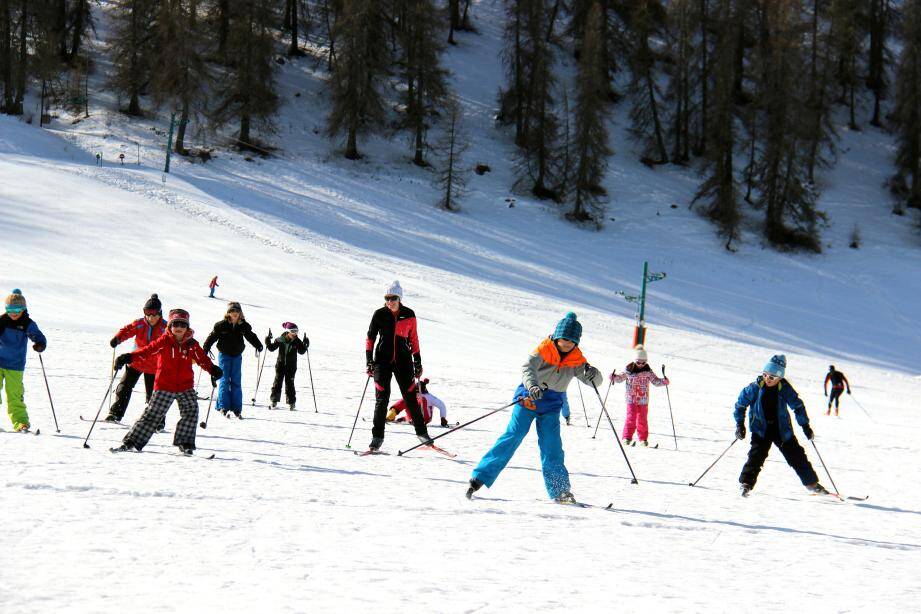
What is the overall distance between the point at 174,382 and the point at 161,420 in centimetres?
42

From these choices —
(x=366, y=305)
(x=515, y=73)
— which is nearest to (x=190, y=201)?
(x=366, y=305)

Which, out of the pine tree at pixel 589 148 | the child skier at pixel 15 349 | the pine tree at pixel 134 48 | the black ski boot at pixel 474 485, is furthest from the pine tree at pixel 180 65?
the black ski boot at pixel 474 485

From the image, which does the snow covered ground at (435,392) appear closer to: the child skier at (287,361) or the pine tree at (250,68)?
the child skier at (287,361)

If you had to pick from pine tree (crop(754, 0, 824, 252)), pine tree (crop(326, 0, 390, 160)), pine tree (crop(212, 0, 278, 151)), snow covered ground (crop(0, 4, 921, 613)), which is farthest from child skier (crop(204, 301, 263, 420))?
pine tree (crop(754, 0, 824, 252))

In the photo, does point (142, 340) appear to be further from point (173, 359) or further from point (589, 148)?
point (589, 148)

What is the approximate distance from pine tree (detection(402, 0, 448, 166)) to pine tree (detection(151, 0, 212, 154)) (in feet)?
39.5

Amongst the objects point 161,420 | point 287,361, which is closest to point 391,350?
point 161,420

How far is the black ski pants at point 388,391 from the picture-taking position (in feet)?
29.7

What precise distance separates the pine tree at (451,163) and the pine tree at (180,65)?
12961mm

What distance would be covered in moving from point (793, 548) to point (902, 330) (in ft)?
120

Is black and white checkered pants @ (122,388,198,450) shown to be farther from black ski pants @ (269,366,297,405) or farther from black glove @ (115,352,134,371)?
black ski pants @ (269,366,297,405)

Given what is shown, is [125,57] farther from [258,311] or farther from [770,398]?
[770,398]

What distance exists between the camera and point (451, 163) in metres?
45.3

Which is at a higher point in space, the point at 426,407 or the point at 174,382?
the point at 174,382
